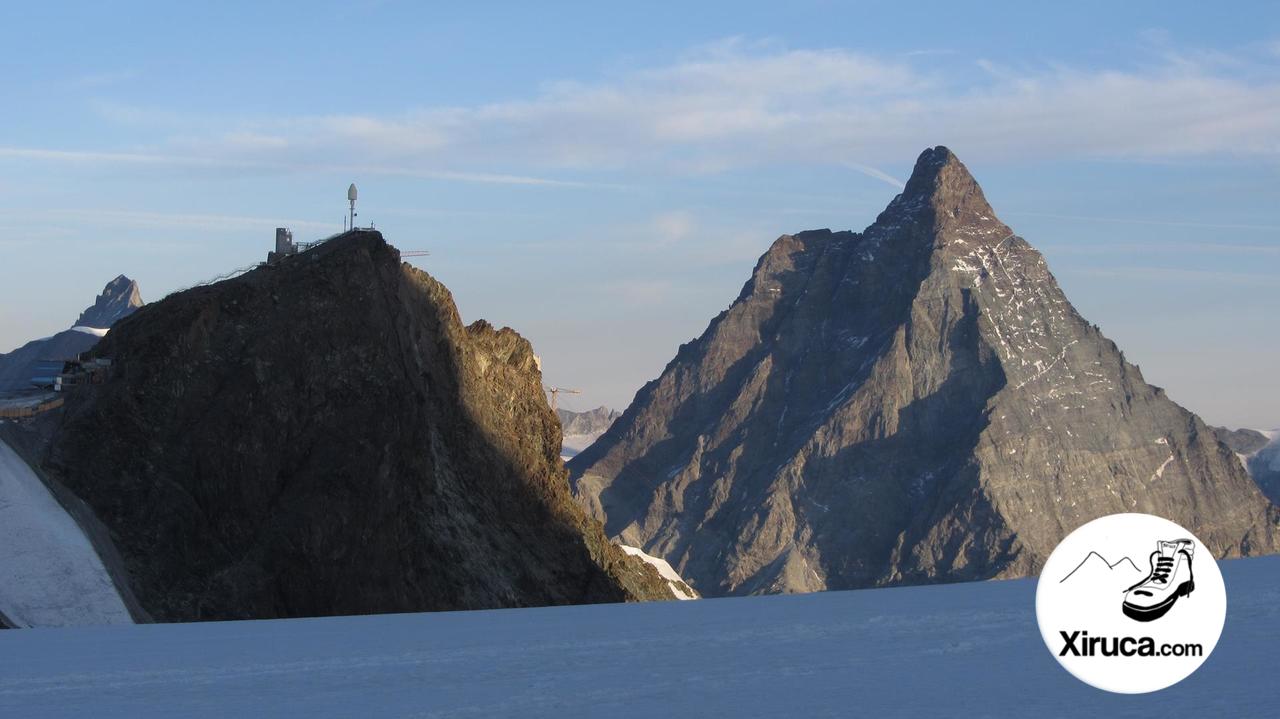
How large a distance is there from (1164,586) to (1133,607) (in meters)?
1.41

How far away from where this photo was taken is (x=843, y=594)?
98812mm

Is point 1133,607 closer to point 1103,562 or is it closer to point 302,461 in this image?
point 1103,562

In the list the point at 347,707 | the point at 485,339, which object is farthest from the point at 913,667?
the point at 485,339

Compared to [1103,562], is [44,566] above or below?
below

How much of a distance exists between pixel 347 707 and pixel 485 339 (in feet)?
386

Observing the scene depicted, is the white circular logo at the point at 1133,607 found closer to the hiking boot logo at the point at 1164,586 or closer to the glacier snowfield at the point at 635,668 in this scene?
the hiking boot logo at the point at 1164,586

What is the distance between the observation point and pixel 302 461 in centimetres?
13000

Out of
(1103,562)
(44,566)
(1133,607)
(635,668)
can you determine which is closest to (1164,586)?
(1133,607)

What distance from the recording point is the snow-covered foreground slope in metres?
99.5

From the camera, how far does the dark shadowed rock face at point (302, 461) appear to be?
12038 centimetres

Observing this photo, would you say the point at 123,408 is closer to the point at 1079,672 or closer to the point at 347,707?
the point at 347,707

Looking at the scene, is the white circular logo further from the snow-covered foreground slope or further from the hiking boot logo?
the snow-covered foreground slope

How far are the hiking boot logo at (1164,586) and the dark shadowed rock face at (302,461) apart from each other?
7899 centimetres

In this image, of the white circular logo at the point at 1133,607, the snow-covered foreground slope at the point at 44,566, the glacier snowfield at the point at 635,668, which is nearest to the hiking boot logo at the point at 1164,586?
the white circular logo at the point at 1133,607
